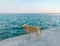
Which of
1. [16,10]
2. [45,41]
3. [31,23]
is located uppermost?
[16,10]

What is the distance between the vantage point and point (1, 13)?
0.91 meters

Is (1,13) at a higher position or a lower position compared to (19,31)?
higher

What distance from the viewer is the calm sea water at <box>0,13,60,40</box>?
2.93 feet

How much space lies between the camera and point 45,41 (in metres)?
0.90

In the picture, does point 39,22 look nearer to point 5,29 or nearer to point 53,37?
point 53,37

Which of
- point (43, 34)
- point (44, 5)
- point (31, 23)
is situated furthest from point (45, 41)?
point (44, 5)

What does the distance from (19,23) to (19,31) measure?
0.06 meters

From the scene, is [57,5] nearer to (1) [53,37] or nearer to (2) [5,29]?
(1) [53,37]

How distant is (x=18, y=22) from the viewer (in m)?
0.92

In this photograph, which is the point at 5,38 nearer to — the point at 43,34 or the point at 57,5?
the point at 43,34

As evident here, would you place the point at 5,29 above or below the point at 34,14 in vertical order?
below

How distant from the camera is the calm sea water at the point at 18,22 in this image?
2.93ft

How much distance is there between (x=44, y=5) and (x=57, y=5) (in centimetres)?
11

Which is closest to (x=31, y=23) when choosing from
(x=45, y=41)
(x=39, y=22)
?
(x=39, y=22)
